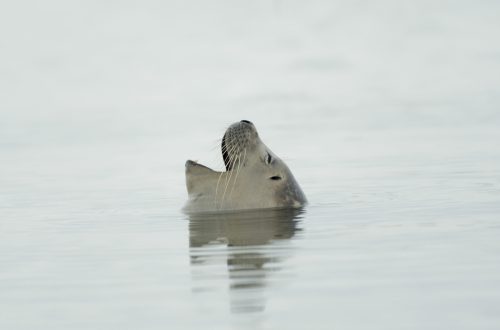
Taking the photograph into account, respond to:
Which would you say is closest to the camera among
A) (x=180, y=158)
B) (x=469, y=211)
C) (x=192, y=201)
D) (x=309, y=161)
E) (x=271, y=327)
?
(x=271, y=327)

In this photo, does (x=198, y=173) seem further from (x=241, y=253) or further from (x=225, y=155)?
(x=241, y=253)

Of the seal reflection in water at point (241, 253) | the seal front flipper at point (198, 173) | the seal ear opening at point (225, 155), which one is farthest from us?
the seal front flipper at point (198, 173)

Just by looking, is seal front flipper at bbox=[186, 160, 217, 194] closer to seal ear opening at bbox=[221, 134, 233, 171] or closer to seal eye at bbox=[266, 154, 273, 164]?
seal ear opening at bbox=[221, 134, 233, 171]

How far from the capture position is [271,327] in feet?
22.7

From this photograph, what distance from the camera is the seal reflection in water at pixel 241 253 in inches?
311

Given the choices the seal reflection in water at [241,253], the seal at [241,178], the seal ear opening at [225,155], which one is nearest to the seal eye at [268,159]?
the seal at [241,178]

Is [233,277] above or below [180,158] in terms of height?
below

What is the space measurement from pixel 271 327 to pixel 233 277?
5.11ft

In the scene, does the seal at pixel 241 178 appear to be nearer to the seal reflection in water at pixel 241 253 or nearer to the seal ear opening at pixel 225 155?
the seal ear opening at pixel 225 155

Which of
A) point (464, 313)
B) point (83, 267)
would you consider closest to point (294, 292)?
point (464, 313)

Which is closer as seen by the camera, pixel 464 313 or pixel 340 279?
pixel 464 313

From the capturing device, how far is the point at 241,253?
970cm

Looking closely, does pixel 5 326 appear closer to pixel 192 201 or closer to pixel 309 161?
pixel 192 201

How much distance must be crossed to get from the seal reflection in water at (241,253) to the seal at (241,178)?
255 millimetres
